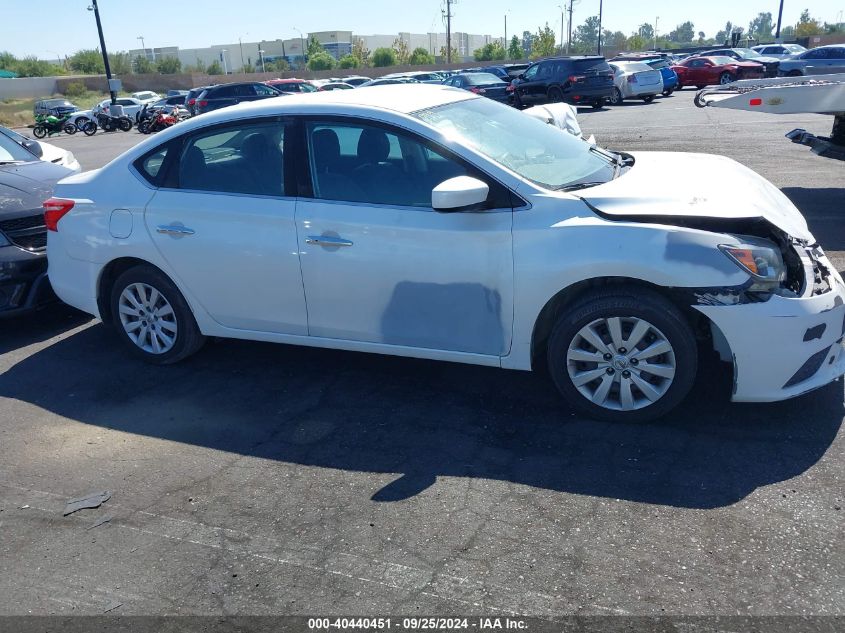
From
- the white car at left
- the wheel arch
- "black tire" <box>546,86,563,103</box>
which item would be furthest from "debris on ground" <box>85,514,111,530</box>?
"black tire" <box>546,86,563,103</box>

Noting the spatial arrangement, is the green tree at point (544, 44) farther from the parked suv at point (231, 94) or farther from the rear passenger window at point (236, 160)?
the rear passenger window at point (236, 160)

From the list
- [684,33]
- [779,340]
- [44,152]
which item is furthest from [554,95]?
[684,33]

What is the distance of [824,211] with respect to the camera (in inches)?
350

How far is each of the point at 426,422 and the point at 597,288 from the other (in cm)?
121

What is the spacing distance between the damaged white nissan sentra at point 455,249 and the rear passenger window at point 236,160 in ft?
0.05

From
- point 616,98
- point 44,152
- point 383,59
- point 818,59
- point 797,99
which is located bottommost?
point 616,98

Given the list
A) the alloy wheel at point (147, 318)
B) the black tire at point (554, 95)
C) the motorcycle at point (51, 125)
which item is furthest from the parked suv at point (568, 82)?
the alloy wheel at point (147, 318)

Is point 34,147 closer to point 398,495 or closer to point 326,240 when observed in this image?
point 326,240

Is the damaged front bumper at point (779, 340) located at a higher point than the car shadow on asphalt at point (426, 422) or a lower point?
higher

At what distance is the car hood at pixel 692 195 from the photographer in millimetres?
3994

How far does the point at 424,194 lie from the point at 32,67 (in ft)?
299

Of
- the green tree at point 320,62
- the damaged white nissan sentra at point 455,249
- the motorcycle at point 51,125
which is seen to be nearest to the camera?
the damaged white nissan sentra at point 455,249

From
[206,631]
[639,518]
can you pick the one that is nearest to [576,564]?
[639,518]

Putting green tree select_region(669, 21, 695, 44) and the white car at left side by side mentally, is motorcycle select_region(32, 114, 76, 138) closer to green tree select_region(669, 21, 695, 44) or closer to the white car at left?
the white car at left
